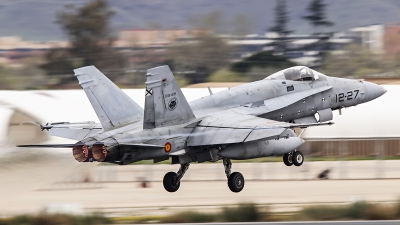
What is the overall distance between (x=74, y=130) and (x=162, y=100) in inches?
159

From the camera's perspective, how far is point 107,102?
21.8 metres

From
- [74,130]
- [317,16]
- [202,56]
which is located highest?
[317,16]

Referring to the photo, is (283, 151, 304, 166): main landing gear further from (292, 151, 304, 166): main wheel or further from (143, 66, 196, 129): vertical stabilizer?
(143, 66, 196, 129): vertical stabilizer

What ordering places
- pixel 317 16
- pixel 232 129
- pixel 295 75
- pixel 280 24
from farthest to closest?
pixel 317 16 → pixel 280 24 → pixel 295 75 → pixel 232 129

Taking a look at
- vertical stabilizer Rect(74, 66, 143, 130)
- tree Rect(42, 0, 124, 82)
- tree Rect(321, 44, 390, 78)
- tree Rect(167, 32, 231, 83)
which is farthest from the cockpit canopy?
tree Rect(42, 0, 124, 82)

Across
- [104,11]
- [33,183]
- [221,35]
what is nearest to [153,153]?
[33,183]

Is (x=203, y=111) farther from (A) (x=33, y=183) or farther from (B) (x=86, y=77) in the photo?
(A) (x=33, y=183)

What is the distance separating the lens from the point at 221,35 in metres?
63.6

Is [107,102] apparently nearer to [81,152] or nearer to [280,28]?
[81,152]

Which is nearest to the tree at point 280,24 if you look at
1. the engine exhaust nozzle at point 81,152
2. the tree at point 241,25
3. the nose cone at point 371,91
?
the tree at point 241,25

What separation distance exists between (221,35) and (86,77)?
42188 millimetres

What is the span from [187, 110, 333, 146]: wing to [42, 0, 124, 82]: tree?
130ft

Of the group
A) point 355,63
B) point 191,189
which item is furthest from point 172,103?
point 355,63

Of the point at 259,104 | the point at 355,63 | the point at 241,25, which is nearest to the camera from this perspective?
the point at 259,104
